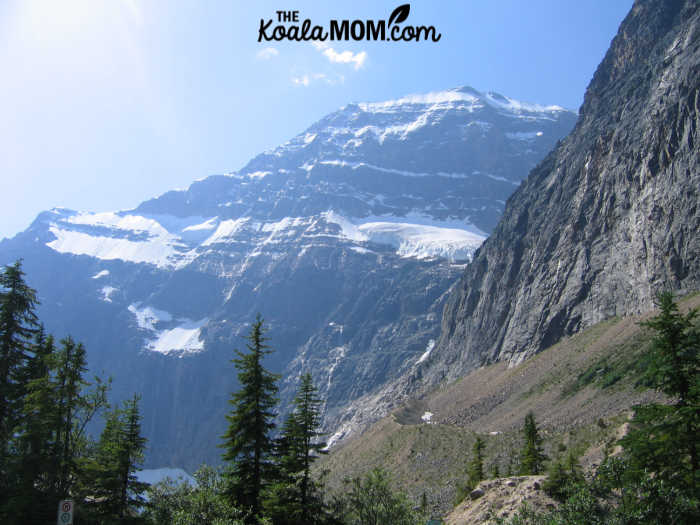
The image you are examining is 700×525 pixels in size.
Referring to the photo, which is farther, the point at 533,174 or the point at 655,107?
Answer: the point at 533,174

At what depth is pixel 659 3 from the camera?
371 ft

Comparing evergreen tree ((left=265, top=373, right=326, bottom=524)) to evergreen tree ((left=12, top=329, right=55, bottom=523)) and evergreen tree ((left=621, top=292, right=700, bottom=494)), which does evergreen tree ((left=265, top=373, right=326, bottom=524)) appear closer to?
evergreen tree ((left=12, top=329, right=55, bottom=523))

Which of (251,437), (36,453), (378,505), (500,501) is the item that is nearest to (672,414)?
(500,501)

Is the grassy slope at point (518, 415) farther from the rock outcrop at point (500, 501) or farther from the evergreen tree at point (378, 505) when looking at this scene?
the evergreen tree at point (378, 505)

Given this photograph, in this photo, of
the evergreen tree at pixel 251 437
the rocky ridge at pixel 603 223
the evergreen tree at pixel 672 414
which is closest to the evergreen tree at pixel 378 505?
the evergreen tree at pixel 251 437

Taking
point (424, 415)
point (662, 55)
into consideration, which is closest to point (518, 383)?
point (424, 415)

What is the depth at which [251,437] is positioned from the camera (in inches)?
926

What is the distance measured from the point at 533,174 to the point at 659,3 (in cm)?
4635

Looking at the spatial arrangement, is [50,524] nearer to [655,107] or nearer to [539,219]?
[655,107]

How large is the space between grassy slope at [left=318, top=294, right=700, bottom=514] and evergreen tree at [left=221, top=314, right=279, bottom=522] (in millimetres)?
24423

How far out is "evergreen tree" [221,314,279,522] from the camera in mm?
23062

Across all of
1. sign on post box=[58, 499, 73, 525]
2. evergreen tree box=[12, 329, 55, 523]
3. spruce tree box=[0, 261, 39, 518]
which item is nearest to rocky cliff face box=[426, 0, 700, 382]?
evergreen tree box=[12, 329, 55, 523]

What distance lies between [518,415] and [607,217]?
43.4 metres

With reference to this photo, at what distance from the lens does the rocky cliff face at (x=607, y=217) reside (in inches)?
2997
